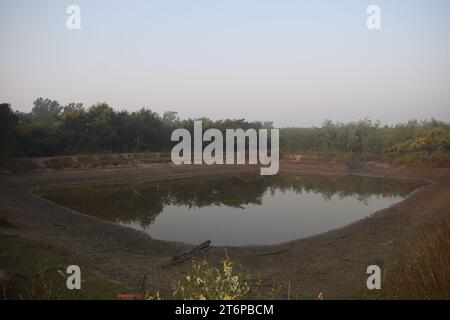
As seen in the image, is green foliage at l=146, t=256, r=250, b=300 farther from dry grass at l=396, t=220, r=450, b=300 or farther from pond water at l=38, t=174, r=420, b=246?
pond water at l=38, t=174, r=420, b=246

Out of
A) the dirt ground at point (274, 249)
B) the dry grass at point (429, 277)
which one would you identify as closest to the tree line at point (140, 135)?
the dirt ground at point (274, 249)

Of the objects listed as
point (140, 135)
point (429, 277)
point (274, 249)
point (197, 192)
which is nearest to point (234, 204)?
point (197, 192)

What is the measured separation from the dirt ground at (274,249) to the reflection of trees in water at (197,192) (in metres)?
1.83

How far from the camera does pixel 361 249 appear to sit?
30.2ft

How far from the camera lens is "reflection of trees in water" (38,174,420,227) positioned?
637 inches

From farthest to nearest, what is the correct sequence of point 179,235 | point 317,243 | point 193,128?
point 193,128
point 179,235
point 317,243

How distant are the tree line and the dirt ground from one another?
433 inches

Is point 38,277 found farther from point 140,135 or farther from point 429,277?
point 140,135

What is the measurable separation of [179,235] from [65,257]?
4.56 meters

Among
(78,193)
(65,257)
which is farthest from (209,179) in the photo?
(65,257)

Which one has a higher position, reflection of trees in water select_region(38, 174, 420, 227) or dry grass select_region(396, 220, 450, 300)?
dry grass select_region(396, 220, 450, 300)

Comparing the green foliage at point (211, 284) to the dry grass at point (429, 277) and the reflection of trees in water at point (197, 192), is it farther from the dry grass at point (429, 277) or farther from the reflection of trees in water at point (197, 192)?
the reflection of trees in water at point (197, 192)

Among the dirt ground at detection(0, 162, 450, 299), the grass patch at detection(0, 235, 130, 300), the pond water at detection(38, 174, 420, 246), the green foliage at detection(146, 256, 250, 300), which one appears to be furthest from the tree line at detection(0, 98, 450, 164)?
the green foliage at detection(146, 256, 250, 300)
